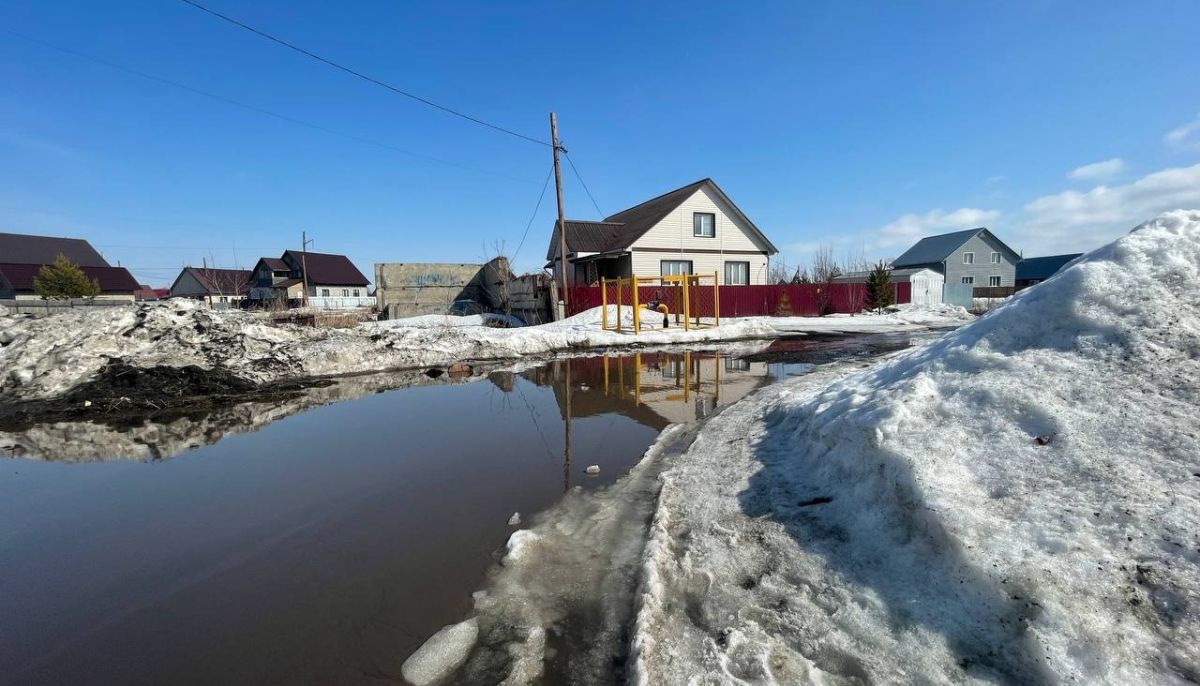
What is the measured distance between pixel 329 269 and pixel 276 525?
6459 centimetres

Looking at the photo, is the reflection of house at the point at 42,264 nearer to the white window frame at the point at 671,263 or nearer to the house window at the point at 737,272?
the white window frame at the point at 671,263

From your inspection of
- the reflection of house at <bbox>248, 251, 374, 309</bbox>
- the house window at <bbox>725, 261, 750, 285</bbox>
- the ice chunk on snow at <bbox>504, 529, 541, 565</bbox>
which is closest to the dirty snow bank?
the ice chunk on snow at <bbox>504, 529, 541, 565</bbox>

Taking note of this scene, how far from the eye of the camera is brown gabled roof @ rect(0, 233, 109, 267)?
160ft

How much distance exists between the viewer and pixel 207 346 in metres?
10.3

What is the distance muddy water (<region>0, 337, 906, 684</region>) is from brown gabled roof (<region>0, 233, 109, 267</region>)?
209 ft

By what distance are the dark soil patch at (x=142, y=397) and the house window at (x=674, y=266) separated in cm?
1952

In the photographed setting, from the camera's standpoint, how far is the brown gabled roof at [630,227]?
2608cm

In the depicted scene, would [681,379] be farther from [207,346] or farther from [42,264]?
[42,264]

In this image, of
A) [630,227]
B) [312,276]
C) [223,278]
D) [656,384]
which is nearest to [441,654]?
[656,384]

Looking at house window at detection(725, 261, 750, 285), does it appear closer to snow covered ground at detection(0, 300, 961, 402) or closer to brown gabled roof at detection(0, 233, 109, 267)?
snow covered ground at detection(0, 300, 961, 402)

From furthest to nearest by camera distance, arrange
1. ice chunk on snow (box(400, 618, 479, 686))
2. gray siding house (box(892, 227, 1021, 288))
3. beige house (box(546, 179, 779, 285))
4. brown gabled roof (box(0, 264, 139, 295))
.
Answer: gray siding house (box(892, 227, 1021, 288)) → brown gabled roof (box(0, 264, 139, 295)) → beige house (box(546, 179, 779, 285)) → ice chunk on snow (box(400, 618, 479, 686))

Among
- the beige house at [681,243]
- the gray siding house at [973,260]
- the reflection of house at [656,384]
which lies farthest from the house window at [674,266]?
the gray siding house at [973,260]

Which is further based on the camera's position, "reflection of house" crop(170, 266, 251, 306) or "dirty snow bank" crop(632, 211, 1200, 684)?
"reflection of house" crop(170, 266, 251, 306)

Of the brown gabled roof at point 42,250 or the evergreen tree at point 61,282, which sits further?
the brown gabled roof at point 42,250
